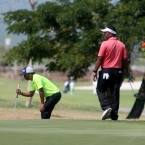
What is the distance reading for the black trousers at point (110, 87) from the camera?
13195mm

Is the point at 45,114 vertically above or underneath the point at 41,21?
underneath

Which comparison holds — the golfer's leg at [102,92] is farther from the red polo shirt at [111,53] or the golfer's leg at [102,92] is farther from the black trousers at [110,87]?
the red polo shirt at [111,53]

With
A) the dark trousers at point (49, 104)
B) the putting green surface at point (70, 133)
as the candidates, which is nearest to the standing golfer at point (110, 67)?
the dark trousers at point (49, 104)

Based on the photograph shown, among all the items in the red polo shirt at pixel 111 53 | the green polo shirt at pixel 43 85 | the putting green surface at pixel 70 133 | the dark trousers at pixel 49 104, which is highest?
the red polo shirt at pixel 111 53

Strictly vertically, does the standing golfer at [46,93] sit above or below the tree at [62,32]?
below

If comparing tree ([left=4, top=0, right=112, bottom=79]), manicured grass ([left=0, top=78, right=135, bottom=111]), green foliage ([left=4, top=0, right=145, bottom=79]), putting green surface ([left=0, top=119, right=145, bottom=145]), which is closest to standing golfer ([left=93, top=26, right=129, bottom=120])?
putting green surface ([left=0, top=119, right=145, bottom=145])

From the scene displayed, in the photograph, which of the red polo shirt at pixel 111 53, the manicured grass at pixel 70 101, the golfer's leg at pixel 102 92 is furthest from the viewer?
the manicured grass at pixel 70 101

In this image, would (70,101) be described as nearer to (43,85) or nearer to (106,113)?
(43,85)

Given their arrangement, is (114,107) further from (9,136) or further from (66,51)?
(66,51)

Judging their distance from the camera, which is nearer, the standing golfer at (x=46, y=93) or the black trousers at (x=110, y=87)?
the black trousers at (x=110, y=87)

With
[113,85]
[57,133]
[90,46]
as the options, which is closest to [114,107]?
[113,85]

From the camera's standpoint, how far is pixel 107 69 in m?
13.1

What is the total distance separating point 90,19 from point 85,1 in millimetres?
594

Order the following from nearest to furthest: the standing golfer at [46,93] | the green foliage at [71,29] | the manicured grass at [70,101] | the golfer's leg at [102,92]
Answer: the golfer's leg at [102,92] → the standing golfer at [46,93] → the green foliage at [71,29] → the manicured grass at [70,101]
